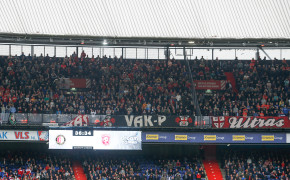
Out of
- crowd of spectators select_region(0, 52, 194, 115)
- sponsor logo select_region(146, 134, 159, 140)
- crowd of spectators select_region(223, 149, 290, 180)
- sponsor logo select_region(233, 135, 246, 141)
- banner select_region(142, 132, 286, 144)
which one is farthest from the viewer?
crowd of spectators select_region(0, 52, 194, 115)

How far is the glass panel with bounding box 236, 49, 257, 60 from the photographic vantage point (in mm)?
49016

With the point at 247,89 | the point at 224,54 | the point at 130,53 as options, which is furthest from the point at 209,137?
the point at 224,54

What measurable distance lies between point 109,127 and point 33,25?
1034cm

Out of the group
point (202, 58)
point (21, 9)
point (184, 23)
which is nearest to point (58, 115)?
point (21, 9)

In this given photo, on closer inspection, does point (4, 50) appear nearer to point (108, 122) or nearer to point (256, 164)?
point (108, 122)

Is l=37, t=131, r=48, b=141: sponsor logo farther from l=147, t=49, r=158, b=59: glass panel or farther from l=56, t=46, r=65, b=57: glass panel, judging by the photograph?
l=147, t=49, r=158, b=59: glass panel

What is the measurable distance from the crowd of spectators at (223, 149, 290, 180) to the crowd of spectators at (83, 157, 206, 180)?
7.31ft

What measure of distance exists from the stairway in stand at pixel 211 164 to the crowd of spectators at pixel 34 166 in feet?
32.8

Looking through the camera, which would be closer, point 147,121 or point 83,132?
point 83,132

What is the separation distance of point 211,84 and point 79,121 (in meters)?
13.4

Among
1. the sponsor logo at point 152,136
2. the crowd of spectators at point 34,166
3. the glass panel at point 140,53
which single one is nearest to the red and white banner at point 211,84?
the glass panel at point 140,53

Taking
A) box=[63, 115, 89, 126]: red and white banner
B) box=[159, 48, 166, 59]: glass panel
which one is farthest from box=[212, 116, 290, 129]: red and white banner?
box=[159, 48, 166, 59]: glass panel

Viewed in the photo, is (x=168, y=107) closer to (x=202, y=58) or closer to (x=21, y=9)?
(x=202, y=58)

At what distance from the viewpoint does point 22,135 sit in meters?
36.6
